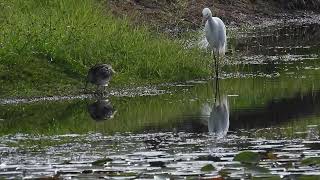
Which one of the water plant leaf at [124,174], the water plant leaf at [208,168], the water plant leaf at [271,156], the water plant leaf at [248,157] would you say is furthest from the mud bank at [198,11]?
the water plant leaf at [208,168]

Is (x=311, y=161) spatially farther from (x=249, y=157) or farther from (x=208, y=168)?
(x=208, y=168)

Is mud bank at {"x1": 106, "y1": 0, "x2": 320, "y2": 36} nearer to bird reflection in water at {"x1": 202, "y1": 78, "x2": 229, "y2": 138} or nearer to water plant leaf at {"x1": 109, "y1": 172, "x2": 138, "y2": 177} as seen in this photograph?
bird reflection in water at {"x1": 202, "y1": 78, "x2": 229, "y2": 138}

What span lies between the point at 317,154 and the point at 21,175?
9.93 feet

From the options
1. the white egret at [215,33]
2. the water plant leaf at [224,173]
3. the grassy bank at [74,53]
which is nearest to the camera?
the water plant leaf at [224,173]

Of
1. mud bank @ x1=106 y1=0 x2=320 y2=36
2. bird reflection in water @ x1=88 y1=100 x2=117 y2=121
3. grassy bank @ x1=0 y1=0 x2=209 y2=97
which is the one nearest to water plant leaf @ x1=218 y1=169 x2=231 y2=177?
bird reflection in water @ x1=88 y1=100 x2=117 y2=121

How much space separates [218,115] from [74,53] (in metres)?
4.39

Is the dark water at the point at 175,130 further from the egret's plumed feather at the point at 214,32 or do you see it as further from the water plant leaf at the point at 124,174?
the egret's plumed feather at the point at 214,32

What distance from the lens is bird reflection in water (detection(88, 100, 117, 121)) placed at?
49.7ft

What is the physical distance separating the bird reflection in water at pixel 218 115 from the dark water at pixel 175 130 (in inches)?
0.6

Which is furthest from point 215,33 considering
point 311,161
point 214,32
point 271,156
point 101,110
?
point 311,161

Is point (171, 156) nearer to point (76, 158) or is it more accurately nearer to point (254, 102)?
point (76, 158)

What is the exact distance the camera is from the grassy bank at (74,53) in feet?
58.4

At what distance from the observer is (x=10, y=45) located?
59.7 ft

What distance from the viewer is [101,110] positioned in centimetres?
1591
